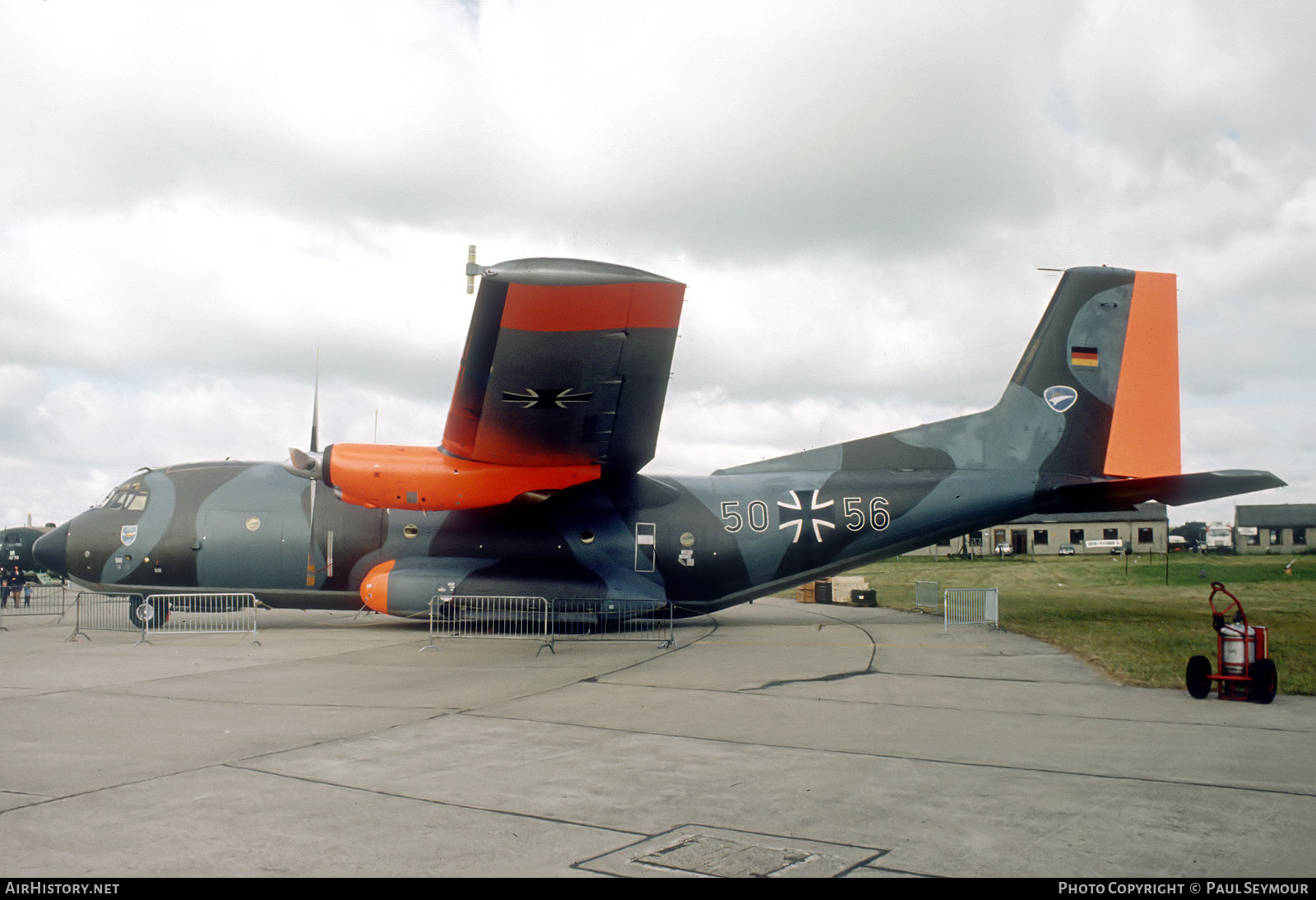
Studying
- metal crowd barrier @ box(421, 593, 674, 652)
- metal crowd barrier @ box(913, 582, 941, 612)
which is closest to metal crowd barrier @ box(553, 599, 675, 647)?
metal crowd barrier @ box(421, 593, 674, 652)

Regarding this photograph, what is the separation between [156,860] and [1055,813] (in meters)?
4.67

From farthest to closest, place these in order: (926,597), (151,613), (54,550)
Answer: (926,597)
(54,550)
(151,613)

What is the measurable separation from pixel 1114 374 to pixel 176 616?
18809 millimetres

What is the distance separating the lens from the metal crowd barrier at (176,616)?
14.4 m

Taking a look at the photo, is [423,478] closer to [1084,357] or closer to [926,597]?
[1084,357]

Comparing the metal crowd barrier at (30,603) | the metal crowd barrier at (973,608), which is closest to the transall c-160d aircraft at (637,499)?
the metal crowd barrier at (973,608)

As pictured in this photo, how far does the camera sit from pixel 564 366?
11.2m

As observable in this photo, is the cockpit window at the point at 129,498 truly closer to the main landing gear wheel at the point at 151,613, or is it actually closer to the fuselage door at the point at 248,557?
the fuselage door at the point at 248,557

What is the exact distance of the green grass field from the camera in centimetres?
1116

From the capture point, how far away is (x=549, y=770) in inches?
229

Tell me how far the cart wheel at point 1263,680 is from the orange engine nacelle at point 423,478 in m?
9.62

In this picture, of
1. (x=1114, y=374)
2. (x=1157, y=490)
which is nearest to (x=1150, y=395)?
(x=1114, y=374)

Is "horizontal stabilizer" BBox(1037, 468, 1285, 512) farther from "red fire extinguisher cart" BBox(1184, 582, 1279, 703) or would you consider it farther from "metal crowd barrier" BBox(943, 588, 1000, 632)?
"red fire extinguisher cart" BBox(1184, 582, 1279, 703)

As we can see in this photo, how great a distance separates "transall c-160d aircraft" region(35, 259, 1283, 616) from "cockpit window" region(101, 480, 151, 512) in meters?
0.03
